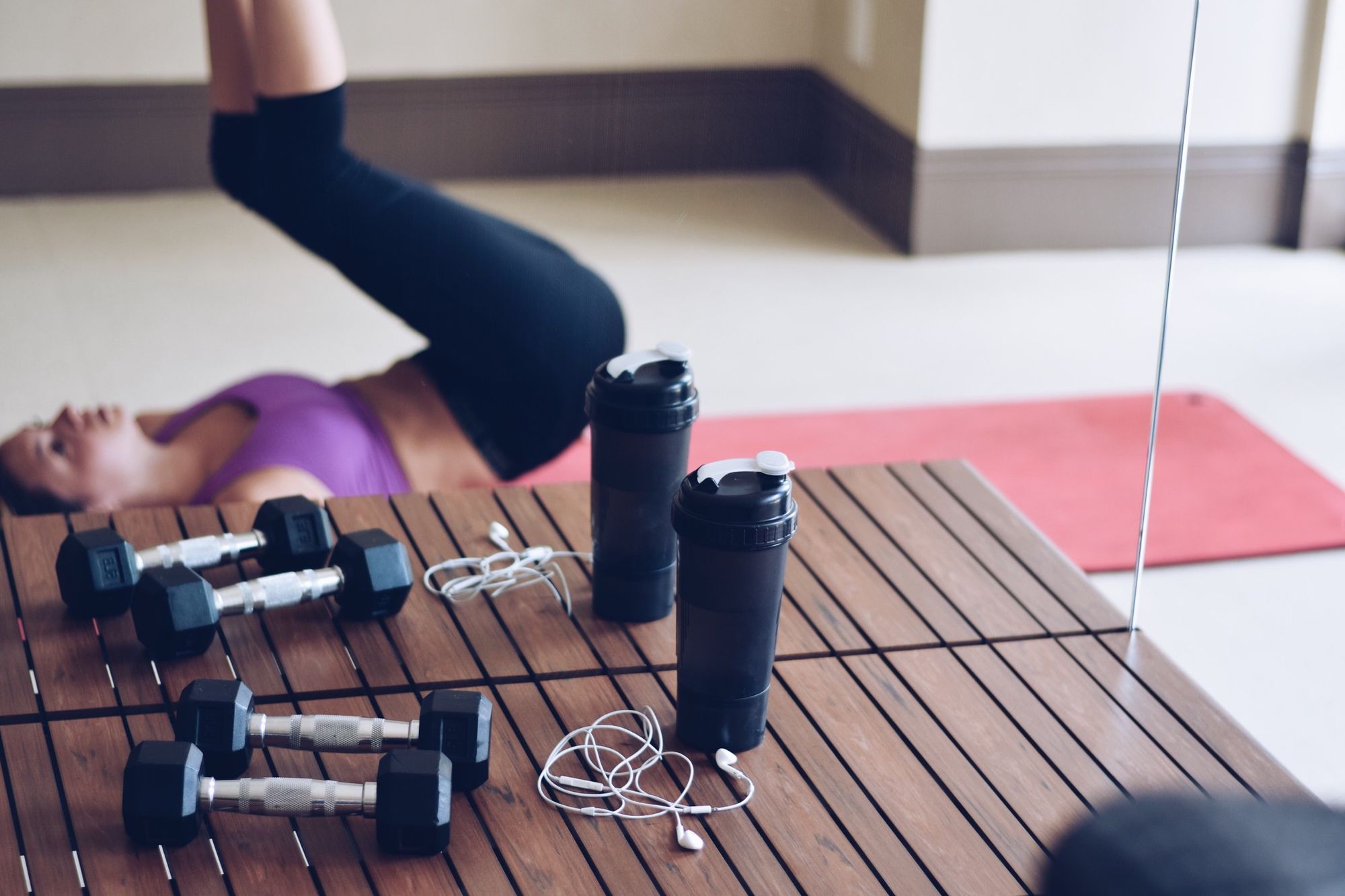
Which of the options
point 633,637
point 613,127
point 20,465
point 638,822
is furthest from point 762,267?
point 638,822

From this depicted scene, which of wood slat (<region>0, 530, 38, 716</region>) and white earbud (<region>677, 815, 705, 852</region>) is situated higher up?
wood slat (<region>0, 530, 38, 716</region>)

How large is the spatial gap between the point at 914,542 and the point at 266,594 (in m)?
0.58

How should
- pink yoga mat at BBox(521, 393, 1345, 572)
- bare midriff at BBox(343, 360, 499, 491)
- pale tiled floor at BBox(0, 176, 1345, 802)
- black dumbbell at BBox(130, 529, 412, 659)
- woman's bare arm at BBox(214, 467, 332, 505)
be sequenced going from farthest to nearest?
1. pink yoga mat at BBox(521, 393, 1345, 572)
2. pale tiled floor at BBox(0, 176, 1345, 802)
3. bare midriff at BBox(343, 360, 499, 491)
4. woman's bare arm at BBox(214, 467, 332, 505)
5. black dumbbell at BBox(130, 529, 412, 659)

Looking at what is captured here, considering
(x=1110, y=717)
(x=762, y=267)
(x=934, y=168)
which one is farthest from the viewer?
(x=762, y=267)

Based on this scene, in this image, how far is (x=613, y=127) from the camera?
92.9 inches

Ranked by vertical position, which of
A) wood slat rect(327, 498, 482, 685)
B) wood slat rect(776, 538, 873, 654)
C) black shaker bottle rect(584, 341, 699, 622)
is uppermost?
black shaker bottle rect(584, 341, 699, 622)

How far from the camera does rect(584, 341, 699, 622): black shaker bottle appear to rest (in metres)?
1.04

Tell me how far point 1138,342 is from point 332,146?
1664 millimetres

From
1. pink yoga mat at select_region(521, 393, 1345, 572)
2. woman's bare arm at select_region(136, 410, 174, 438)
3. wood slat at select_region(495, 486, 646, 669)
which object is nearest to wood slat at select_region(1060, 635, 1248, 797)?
wood slat at select_region(495, 486, 646, 669)

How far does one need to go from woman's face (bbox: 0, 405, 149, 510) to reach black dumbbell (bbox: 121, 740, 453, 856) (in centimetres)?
89

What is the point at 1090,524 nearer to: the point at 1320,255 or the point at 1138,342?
the point at 1320,255

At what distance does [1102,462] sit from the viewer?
2400 mm

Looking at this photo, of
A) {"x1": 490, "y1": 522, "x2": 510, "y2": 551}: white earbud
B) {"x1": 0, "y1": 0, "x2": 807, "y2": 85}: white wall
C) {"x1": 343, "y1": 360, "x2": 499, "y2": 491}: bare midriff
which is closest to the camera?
{"x1": 490, "y1": 522, "x2": 510, "y2": 551}: white earbud

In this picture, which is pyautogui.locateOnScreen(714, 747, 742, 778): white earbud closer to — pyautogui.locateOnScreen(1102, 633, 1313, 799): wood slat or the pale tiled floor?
pyautogui.locateOnScreen(1102, 633, 1313, 799): wood slat
